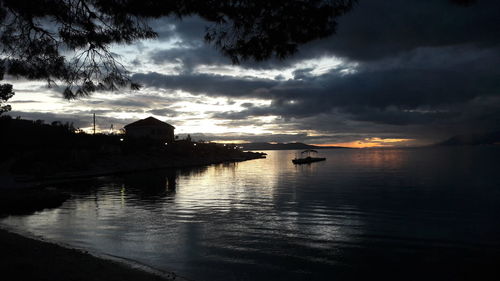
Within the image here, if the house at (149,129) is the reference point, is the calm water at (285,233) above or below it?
below

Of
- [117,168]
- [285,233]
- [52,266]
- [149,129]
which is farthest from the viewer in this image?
[149,129]

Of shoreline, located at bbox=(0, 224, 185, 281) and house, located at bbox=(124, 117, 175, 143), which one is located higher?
house, located at bbox=(124, 117, 175, 143)

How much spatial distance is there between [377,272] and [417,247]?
4620mm

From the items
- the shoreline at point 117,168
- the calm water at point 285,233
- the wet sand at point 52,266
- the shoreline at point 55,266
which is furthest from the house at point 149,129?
the wet sand at point 52,266

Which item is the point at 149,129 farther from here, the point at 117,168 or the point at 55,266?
the point at 55,266

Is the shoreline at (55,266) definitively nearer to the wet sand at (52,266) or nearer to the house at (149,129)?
the wet sand at (52,266)

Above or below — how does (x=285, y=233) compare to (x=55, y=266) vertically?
below

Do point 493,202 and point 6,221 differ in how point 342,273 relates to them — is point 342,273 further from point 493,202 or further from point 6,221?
point 493,202

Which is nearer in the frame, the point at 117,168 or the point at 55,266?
the point at 55,266

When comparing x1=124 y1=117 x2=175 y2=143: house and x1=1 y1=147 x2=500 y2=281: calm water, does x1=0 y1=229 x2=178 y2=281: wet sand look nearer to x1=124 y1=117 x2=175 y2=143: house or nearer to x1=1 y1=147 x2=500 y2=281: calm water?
x1=1 y1=147 x2=500 y2=281: calm water

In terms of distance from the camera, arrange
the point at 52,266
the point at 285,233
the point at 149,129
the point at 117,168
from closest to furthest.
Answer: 1. the point at 52,266
2. the point at 285,233
3. the point at 117,168
4. the point at 149,129

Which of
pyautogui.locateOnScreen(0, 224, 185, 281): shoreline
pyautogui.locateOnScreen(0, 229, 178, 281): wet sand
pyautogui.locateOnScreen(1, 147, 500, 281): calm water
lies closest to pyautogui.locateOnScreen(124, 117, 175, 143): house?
pyautogui.locateOnScreen(1, 147, 500, 281): calm water

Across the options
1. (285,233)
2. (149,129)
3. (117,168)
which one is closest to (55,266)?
(285,233)

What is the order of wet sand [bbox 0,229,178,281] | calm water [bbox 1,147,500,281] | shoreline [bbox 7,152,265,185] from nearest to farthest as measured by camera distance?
wet sand [bbox 0,229,178,281] < calm water [bbox 1,147,500,281] < shoreline [bbox 7,152,265,185]
